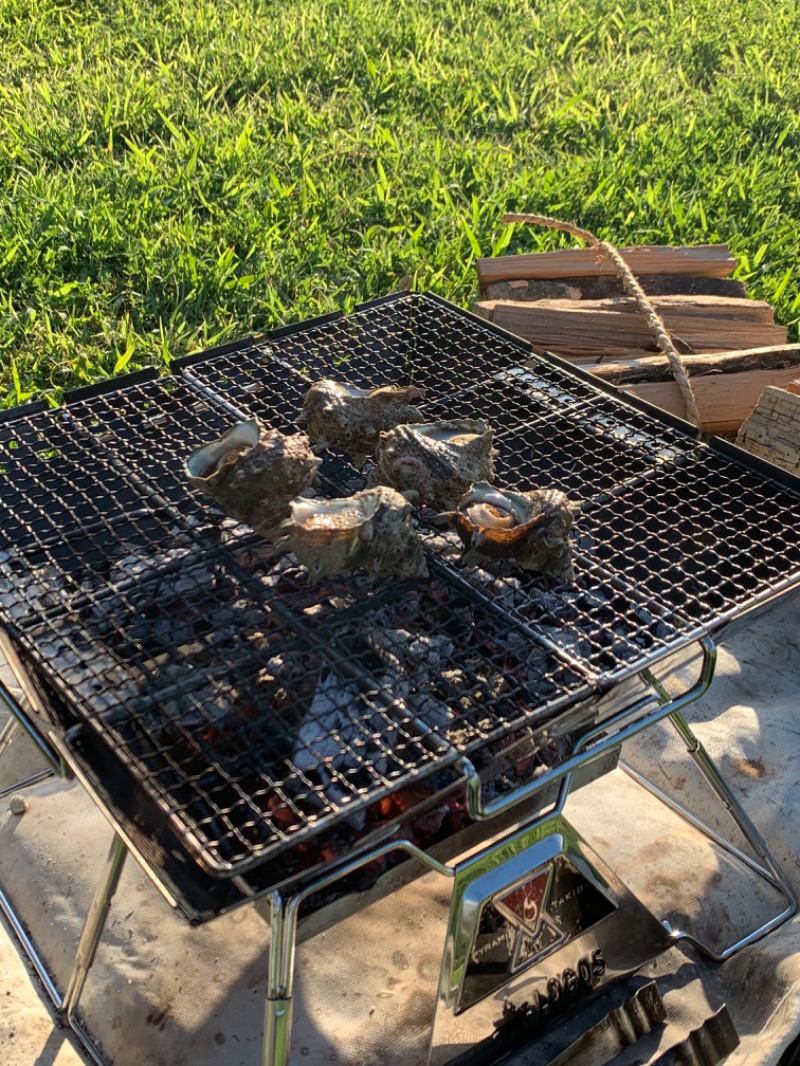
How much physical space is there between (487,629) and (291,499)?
456 mm

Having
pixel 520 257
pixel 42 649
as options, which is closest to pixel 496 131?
pixel 520 257

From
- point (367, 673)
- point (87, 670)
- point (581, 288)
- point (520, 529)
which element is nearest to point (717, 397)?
point (581, 288)

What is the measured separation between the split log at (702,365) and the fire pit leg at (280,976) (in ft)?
7.66

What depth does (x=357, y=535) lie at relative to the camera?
1.98 metres

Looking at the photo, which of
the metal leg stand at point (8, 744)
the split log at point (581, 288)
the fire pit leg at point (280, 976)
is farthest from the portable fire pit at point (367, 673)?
the split log at point (581, 288)

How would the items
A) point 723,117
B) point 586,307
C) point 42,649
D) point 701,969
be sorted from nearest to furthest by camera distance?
point 42,649 → point 701,969 → point 586,307 → point 723,117

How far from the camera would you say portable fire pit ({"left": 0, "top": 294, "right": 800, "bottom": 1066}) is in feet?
5.94

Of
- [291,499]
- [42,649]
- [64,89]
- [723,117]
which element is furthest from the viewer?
[723,117]

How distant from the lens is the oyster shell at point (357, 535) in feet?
6.46

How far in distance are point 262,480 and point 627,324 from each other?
2.07m

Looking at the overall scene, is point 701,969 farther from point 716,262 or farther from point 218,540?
point 716,262

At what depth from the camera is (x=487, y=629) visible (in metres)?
2.10

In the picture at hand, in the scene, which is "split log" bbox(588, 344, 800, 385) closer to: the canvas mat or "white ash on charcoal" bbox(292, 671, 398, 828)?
the canvas mat

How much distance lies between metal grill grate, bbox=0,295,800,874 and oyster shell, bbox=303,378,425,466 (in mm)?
87
